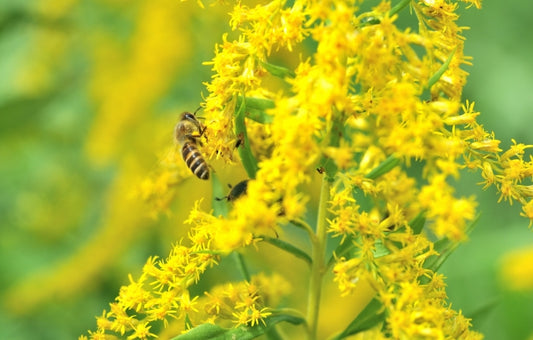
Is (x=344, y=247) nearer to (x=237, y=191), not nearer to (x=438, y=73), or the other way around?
(x=237, y=191)

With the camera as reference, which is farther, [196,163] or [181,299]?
[196,163]

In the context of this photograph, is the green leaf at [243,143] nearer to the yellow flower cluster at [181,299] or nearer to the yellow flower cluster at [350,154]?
the yellow flower cluster at [350,154]

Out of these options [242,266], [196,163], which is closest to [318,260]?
[242,266]

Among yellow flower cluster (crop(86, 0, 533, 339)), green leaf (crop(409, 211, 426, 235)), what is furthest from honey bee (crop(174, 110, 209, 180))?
green leaf (crop(409, 211, 426, 235))

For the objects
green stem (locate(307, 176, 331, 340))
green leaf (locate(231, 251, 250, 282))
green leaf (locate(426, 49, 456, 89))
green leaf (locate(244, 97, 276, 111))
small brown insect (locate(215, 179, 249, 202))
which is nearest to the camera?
green leaf (locate(426, 49, 456, 89))

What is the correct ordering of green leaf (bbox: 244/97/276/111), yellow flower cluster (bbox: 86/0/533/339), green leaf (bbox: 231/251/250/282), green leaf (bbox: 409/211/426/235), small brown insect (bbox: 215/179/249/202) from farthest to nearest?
green leaf (bbox: 231/251/250/282) < small brown insect (bbox: 215/179/249/202) < green leaf (bbox: 244/97/276/111) < green leaf (bbox: 409/211/426/235) < yellow flower cluster (bbox: 86/0/533/339)

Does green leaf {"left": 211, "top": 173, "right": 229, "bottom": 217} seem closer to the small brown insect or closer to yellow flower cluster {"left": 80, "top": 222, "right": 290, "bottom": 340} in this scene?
the small brown insect
